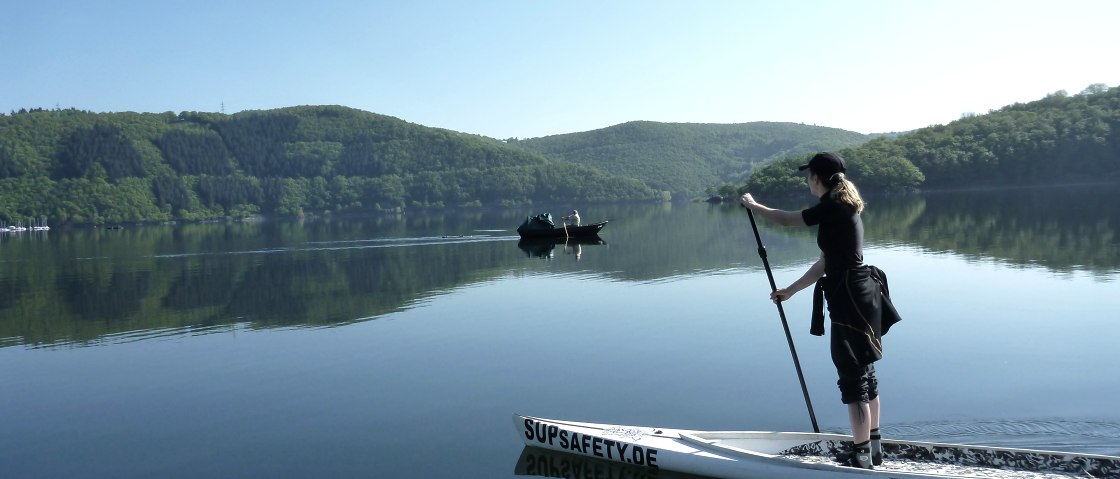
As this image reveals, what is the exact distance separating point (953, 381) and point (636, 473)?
19.8 ft

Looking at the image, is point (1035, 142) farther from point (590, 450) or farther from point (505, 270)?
point (590, 450)

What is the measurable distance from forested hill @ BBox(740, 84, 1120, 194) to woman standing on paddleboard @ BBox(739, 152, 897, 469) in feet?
452

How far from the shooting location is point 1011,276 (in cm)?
2431

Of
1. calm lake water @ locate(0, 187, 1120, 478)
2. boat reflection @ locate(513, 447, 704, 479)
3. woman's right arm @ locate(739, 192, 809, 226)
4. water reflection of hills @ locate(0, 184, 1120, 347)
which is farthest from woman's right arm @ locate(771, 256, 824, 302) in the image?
water reflection of hills @ locate(0, 184, 1120, 347)

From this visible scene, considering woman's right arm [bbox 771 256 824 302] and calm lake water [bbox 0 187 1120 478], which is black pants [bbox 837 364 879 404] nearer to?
woman's right arm [bbox 771 256 824 302]

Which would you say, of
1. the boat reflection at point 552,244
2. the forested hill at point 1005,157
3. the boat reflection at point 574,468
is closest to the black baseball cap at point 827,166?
the boat reflection at point 574,468

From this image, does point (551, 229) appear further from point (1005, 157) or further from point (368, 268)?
point (1005, 157)

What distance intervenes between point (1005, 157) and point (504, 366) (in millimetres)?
151443

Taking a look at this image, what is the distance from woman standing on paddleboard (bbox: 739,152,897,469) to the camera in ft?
24.8

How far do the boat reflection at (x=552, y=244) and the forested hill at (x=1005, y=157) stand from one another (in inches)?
3636

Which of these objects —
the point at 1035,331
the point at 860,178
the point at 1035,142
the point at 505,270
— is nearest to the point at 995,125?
the point at 1035,142

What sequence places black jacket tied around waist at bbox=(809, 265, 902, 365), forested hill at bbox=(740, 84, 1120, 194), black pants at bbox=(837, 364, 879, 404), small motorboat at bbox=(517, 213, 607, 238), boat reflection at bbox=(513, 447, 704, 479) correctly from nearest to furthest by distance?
black jacket tied around waist at bbox=(809, 265, 902, 365) → black pants at bbox=(837, 364, 879, 404) → boat reflection at bbox=(513, 447, 704, 479) → small motorboat at bbox=(517, 213, 607, 238) → forested hill at bbox=(740, 84, 1120, 194)

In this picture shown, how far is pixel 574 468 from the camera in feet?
32.0

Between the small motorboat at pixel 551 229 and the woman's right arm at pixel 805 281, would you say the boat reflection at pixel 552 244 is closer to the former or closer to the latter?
the small motorboat at pixel 551 229
